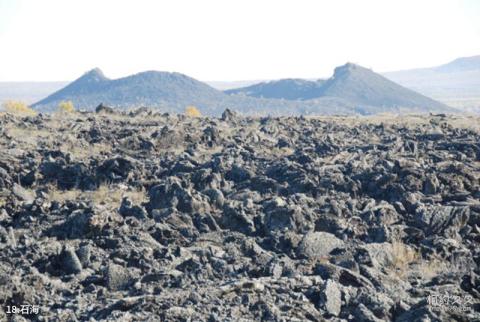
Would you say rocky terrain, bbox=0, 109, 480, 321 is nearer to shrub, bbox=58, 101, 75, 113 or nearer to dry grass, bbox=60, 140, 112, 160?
dry grass, bbox=60, 140, 112, 160

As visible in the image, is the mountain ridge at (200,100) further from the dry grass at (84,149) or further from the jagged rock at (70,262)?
the jagged rock at (70,262)

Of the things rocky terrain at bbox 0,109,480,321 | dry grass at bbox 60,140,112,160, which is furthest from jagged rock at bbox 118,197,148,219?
dry grass at bbox 60,140,112,160

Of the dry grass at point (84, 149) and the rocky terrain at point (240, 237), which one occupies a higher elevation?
the dry grass at point (84, 149)

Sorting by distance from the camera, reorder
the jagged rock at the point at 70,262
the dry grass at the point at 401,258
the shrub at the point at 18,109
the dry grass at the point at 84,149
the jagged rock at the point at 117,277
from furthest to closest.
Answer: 1. the shrub at the point at 18,109
2. the dry grass at the point at 84,149
3. the dry grass at the point at 401,258
4. the jagged rock at the point at 70,262
5. the jagged rock at the point at 117,277

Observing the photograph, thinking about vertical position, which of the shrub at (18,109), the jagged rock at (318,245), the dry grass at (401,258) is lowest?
the dry grass at (401,258)

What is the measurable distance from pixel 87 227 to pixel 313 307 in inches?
205

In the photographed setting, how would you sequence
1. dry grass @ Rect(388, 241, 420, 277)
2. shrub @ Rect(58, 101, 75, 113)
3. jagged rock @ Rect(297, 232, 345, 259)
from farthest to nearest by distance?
shrub @ Rect(58, 101, 75, 113) → jagged rock @ Rect(297, 232, 345, 259) → dry grass @ Rect(388, 241, 420, 277)

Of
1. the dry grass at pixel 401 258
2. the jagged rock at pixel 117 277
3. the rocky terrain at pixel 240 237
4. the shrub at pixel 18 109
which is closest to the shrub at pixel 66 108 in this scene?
the shrub at pixel 18 109

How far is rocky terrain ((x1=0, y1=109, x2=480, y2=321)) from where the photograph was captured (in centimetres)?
824

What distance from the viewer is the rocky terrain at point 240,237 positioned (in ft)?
27.0

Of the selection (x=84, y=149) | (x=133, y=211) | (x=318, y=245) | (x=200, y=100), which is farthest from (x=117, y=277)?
(x=200, y=100)

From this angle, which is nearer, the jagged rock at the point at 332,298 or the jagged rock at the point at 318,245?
the jagged rock at the point at 332,298

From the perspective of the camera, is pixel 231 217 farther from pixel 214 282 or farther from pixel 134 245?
pixel 214 282

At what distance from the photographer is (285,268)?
9617 millimetres
